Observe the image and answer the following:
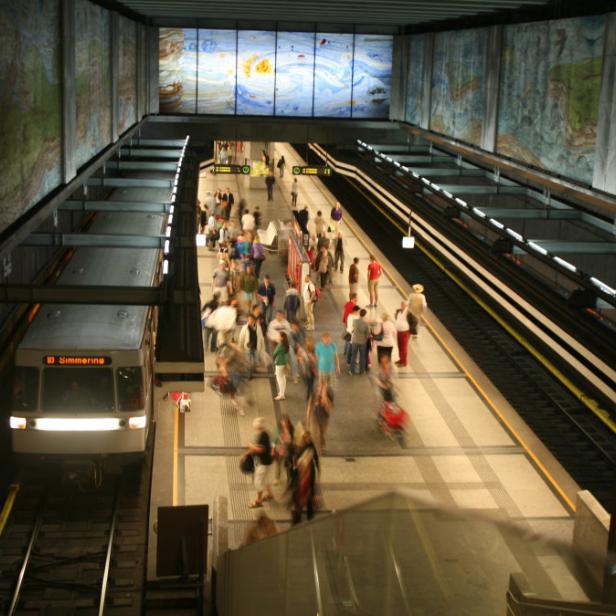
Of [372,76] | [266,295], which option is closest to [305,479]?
[266,295]

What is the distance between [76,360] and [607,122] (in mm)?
11562

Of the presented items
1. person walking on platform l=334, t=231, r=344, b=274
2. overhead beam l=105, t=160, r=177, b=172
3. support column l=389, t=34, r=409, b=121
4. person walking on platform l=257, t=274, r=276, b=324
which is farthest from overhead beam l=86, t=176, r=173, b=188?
support column l=389, t=34, r=409, b=121

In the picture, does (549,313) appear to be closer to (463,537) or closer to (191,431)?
(191,431)

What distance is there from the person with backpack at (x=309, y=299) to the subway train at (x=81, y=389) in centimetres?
737

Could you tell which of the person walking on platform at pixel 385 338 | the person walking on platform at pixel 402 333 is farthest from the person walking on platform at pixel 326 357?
the person walking on platform at pixel 402 333

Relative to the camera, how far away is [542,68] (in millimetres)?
24234

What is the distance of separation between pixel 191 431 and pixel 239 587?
6.88 metres

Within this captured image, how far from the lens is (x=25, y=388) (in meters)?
12.6

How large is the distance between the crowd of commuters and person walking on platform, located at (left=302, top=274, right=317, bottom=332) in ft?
0.06

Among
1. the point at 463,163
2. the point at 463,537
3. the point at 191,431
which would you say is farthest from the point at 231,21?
the point at 463,537

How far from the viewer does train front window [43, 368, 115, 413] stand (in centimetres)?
1266

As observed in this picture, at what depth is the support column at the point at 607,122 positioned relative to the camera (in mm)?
19328

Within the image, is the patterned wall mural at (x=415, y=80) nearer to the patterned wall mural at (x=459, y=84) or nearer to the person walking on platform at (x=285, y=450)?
the patterned wall mural at (x=459, y=84)

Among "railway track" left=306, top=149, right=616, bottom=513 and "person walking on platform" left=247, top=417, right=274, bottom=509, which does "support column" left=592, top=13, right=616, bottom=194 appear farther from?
"person walking on platform" left=247, top=417, right=274, bottom=509
